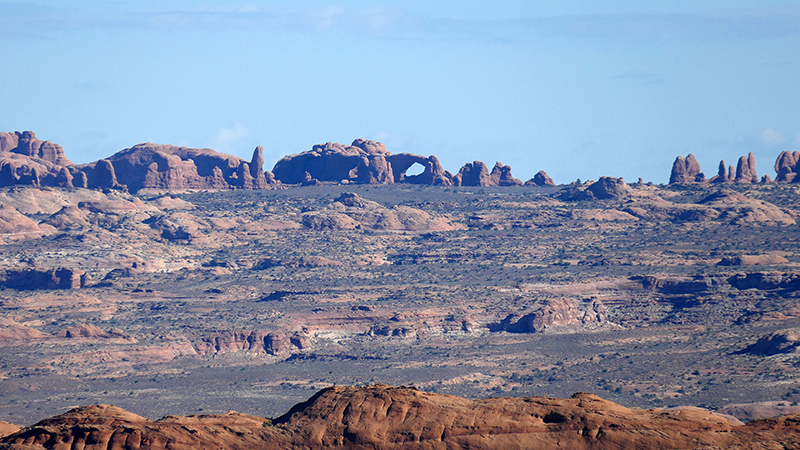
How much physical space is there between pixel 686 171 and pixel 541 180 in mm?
21248

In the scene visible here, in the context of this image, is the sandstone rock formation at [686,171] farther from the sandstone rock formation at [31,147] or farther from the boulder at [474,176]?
the sandstone rock formation at [31,147]

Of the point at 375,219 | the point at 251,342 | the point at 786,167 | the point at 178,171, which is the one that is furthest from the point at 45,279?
the point at 786,167

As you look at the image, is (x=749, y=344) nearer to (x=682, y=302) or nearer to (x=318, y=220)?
(x=682, y=302)

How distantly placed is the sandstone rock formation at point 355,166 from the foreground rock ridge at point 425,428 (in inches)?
5451

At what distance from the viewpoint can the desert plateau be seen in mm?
31703

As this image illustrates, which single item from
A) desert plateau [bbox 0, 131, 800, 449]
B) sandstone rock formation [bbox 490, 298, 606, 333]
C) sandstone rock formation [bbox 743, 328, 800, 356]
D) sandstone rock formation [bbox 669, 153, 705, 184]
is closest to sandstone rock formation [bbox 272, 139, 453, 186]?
desert plateau [bbox 0, 131, 800, 449]

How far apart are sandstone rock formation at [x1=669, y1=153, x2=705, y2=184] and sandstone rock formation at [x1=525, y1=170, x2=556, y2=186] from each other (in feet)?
60.1

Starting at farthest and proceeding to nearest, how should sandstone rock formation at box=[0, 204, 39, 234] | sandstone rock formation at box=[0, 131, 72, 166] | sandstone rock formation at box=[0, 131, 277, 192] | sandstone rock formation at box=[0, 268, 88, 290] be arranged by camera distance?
sandstone rock formation at box=[0, 131, 72, 166] → sandstone rock formation at box=[0, 131, 277, 192] → sandstone rock formation at box=[0, 204, 39, 234] → sandstone rock formation at box=[0, 268, 88, 290]

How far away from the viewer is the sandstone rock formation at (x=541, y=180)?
17630cm

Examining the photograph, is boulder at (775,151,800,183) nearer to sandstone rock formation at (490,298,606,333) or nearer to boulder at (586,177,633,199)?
boulder at (586,177,633,199)

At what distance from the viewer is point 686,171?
16700 centimetres

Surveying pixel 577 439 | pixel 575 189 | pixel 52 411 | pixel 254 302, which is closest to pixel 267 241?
pixel 254 302

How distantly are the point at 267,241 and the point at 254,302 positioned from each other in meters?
28.3

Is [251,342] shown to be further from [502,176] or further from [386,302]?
[502,176]
